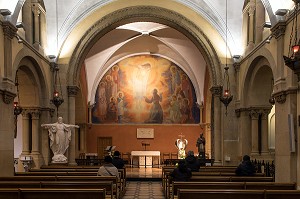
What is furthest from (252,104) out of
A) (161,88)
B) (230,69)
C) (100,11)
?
(161,88)

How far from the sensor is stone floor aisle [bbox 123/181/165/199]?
1370 centimetres

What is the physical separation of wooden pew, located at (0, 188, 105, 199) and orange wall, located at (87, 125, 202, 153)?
72.7 feet

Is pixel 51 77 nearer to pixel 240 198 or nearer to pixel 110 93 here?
pixel 110 93

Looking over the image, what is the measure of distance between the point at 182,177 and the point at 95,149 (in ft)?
64.6

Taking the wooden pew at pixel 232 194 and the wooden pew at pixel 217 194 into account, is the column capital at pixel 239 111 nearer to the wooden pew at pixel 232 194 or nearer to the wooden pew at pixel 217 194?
the wooden pew at pixel 232 194

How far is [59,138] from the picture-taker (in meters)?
17.7

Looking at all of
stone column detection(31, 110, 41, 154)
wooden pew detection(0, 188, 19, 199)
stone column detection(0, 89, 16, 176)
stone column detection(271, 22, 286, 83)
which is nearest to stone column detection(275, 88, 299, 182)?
stone column detection(271, 22, 286, 83)

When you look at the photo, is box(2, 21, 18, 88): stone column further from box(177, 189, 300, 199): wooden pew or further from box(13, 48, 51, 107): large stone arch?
box(177, 189, 300, 199): wooden pew

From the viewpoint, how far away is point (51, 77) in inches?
759

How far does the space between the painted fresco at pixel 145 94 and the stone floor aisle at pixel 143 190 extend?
11.6 meters

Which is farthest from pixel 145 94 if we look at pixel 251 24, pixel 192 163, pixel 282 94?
pixel 282 94

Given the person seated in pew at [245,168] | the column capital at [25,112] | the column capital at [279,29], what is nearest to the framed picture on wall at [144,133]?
the column capital at [25,112]

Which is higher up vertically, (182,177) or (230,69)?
(230,69)

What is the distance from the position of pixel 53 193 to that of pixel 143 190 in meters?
8.44
